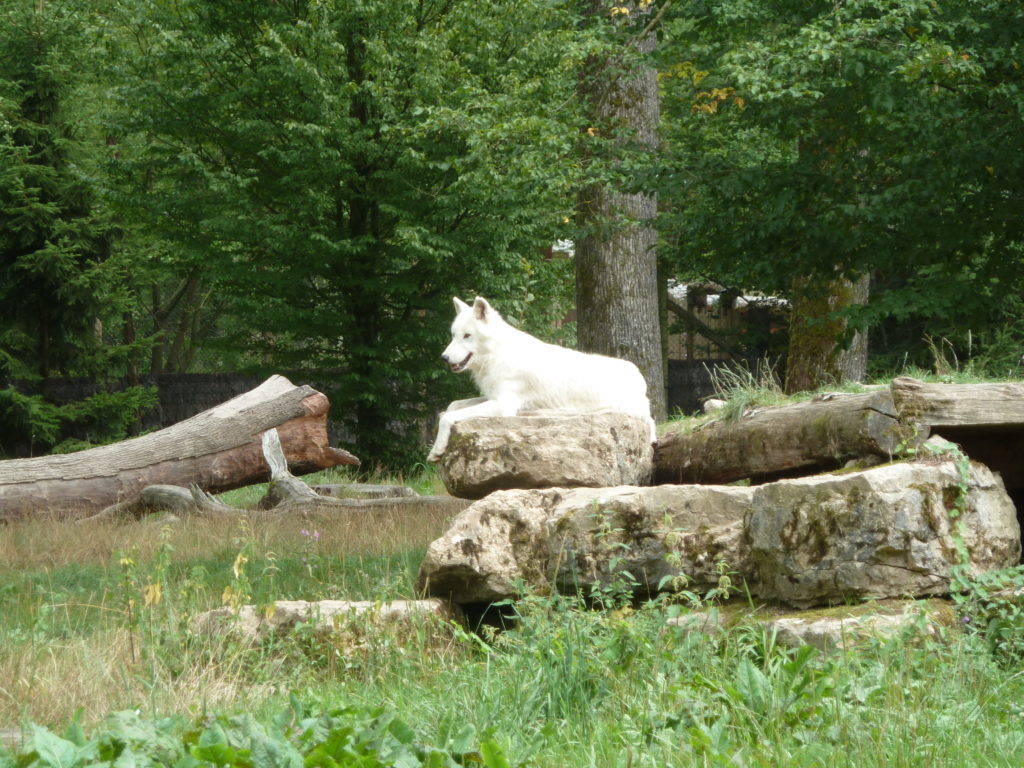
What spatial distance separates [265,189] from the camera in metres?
15.4

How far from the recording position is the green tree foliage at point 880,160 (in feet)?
32.1

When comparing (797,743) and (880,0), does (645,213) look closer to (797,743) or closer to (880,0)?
(880,0)

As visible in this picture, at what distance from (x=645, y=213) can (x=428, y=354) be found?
3697 millimetres

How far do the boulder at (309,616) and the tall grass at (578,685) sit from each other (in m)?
0.08

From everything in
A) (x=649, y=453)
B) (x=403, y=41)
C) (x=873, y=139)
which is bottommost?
(x=649, y=453)

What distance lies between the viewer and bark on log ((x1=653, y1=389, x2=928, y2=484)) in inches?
243

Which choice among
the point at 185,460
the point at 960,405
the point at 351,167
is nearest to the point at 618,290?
the point at 351,167

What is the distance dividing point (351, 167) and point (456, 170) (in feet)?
4.76

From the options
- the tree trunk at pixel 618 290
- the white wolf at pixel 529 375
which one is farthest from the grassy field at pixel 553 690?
the tree trunk at pixel 618 290

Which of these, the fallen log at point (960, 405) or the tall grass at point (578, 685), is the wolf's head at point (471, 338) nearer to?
the tall grass at point (578, 685)

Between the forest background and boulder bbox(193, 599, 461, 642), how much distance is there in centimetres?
534

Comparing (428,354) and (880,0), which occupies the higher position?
(880,0)

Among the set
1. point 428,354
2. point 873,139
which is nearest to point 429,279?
point 428,354

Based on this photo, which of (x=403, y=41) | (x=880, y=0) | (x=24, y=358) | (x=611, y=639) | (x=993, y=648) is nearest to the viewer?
(x=611, y=639)
